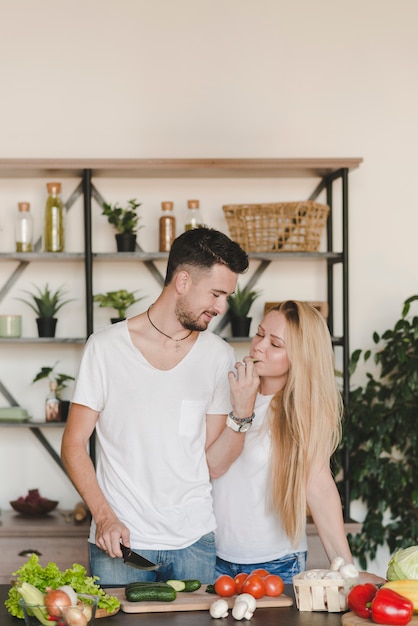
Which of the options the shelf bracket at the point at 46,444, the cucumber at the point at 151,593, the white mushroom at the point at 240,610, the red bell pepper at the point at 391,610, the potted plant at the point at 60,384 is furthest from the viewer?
the shelf bracket at the point at 46,444

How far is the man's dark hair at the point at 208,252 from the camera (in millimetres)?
2674

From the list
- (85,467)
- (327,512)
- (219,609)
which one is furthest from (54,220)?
(219,609)

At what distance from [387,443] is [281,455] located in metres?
1.56

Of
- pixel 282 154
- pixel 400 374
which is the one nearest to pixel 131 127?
pixel 282 154

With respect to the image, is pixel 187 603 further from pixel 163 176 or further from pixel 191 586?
pixel 163 176

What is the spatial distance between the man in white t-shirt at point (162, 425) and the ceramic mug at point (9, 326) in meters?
1.47

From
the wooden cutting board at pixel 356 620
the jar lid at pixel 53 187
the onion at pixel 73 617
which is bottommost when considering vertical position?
the wooden cutting board at pixel 356 620

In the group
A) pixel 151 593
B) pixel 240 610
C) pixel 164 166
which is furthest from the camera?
pixel 164 166

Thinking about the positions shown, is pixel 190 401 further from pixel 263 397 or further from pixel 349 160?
pixel 349 160

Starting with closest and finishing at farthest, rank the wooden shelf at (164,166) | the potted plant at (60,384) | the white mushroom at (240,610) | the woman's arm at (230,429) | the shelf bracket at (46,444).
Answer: the white mushroom at (240,610) → the woman's arm at (230,429) → the wooden shelf at (164,166) → the potted plant at (60,384) → the shelf bracket at (46,444)

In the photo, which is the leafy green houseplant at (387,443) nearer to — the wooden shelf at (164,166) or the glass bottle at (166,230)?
the wooden shelf at (164,166)

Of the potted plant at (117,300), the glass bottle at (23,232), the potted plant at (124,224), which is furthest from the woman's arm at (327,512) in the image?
the glass bottle at (23,232)

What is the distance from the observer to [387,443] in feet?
13.4

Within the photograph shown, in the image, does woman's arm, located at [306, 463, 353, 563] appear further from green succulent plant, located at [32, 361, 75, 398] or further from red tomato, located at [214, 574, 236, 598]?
green succulent plant, located at [32, 361, 75, 398]
